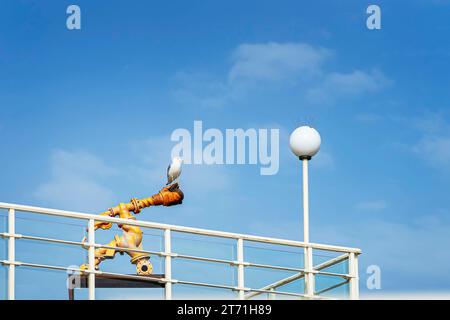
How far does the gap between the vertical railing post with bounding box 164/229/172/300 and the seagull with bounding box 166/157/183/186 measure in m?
3.31

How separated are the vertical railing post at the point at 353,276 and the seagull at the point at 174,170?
4.02m

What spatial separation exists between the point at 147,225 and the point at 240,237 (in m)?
1.84

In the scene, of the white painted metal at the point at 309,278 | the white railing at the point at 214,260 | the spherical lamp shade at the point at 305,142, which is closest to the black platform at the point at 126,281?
the white railing at the point at 214,260

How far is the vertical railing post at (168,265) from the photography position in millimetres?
28328

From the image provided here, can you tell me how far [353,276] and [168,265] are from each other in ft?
13.8

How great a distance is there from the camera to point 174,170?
31.5 m

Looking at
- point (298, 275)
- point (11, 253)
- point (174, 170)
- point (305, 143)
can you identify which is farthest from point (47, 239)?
point (305, 143)

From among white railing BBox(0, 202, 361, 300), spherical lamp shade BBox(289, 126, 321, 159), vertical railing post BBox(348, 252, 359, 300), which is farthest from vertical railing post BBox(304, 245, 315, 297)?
spherical lamp shade BBox(289, 126, 321, 159)

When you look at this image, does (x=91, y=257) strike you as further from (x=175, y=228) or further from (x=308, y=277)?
(x=308, y=277)

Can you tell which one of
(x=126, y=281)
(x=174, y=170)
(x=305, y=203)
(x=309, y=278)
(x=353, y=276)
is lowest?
(x=126, y=281)

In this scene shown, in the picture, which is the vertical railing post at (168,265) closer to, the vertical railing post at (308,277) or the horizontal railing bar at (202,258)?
the horizontal railing bar at (202,258)

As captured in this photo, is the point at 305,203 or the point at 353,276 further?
the point at 305,203
